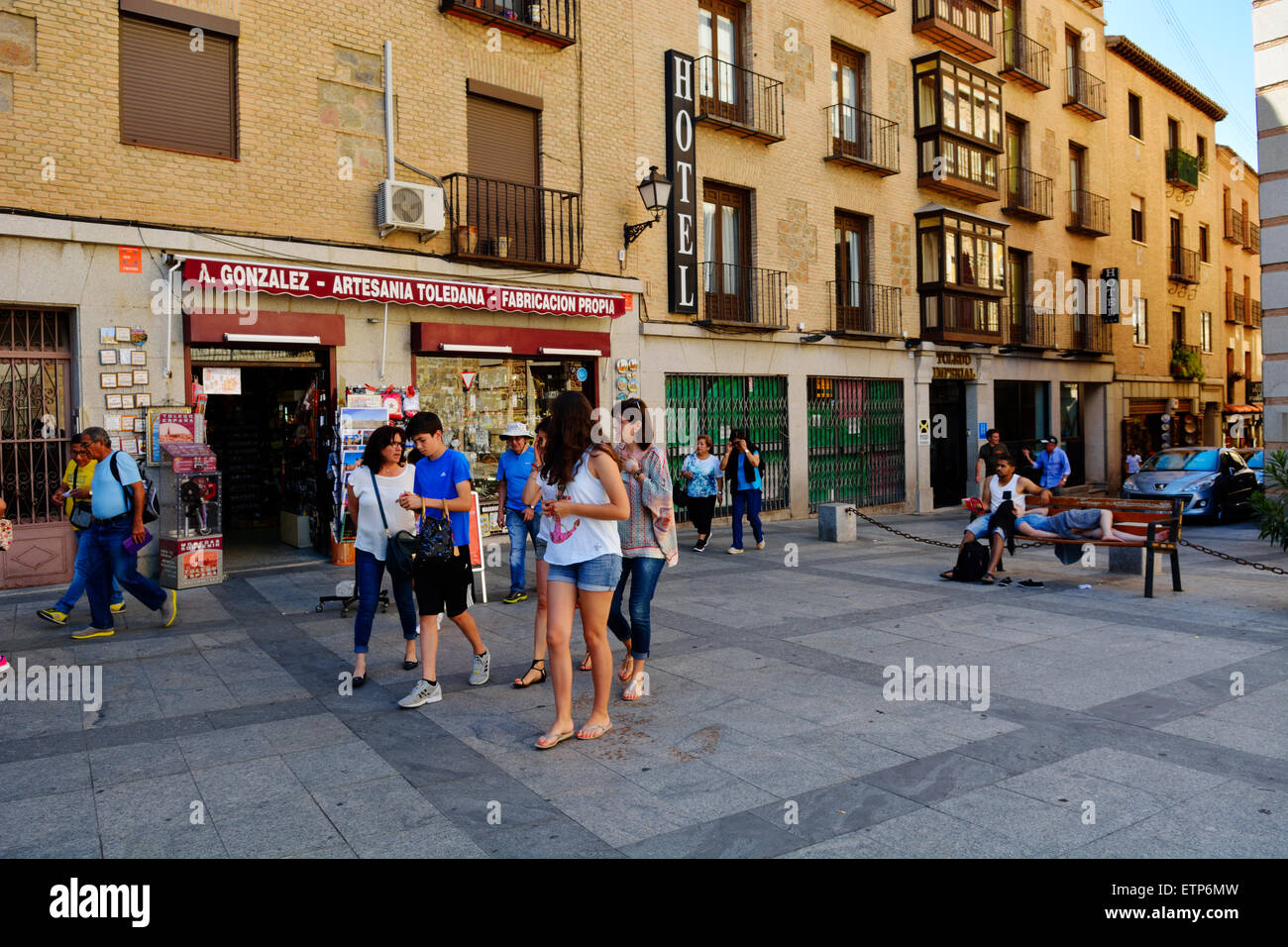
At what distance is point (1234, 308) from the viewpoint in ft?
113

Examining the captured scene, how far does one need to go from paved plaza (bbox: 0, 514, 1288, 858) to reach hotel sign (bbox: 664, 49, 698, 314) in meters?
8.32

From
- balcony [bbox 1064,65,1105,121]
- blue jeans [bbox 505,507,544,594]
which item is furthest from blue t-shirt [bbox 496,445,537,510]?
balcony [bbox 1064,65,1105,121]

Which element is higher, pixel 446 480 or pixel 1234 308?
pixel 1234 308

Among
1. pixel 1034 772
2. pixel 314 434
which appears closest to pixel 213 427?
pixel 314 434

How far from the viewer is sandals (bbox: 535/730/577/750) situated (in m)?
4.91

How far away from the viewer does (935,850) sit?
12.0 ft

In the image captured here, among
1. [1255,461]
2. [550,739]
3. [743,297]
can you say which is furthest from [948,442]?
[550,739]

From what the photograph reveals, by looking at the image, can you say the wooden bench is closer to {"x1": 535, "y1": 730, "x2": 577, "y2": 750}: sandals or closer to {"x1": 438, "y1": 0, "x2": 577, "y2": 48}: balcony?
{"x1": 535, "y1": 730, "x2": 577, "y2": 750}: sandals

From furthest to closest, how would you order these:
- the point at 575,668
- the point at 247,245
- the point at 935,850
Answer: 1. the point at 247,245
2. the point at 575,668
3. the point at 935,850

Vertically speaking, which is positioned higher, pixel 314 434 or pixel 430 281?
pixel 430 281

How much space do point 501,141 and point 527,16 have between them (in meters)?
1.92

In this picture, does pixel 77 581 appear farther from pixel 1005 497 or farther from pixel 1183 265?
pixel 1183 265
